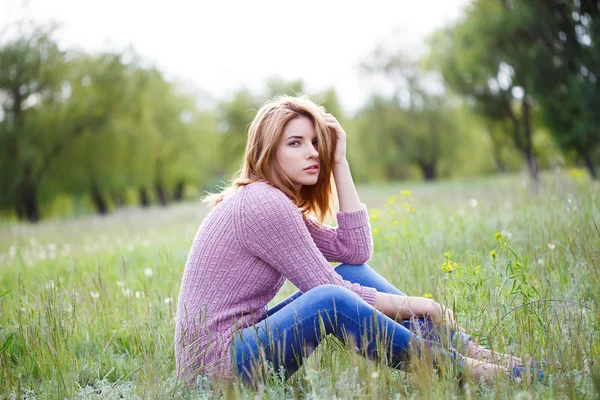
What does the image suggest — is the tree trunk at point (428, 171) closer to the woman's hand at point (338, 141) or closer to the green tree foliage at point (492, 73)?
the green tree foliage at point (492, 73)

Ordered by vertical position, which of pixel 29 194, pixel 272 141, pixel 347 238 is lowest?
pixel 347 238

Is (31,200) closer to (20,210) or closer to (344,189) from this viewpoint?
(20,210)

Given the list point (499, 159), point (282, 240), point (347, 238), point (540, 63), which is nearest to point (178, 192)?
point (499, 159)

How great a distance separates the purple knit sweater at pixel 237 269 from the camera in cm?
246

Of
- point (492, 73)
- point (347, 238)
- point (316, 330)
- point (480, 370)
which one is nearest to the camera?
point (480, 370)

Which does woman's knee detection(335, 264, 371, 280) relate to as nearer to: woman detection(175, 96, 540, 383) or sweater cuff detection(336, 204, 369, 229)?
woman detection(175, 96, 540, 383)

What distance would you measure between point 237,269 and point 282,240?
11.1 inches

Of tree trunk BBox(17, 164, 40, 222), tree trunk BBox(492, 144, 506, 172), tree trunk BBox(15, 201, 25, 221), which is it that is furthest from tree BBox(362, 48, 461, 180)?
tree trunk BBox(15, 201, 25, 221)

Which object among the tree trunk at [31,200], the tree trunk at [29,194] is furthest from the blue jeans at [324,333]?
the tree trunk at [31,200]

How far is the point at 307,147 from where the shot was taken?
281cm

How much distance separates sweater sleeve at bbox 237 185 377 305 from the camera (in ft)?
8.05

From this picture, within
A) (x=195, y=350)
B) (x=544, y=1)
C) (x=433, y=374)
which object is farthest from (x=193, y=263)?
(x=544, y=1)

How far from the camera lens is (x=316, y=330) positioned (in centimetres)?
241

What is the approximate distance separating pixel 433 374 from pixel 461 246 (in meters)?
2.66
